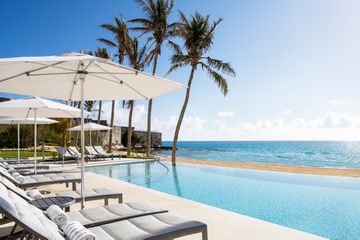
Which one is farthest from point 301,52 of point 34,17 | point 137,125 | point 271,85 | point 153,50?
point 137,125

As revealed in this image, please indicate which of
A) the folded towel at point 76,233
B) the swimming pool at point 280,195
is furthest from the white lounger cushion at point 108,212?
the swimming pool at point 280,195

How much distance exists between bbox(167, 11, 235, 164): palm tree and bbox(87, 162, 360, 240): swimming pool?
5.88 metres

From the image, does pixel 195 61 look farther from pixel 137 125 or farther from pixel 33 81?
pixel 137 125

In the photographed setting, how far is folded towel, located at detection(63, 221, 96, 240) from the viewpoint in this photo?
7.41 feet

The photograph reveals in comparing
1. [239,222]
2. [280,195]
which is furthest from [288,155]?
[239,222]

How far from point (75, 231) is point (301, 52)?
17370mm

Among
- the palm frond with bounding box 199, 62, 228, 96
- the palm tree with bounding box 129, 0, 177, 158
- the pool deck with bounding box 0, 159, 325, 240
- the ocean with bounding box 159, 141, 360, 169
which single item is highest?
the palm tree with bounding box 129, 0, 177, 158

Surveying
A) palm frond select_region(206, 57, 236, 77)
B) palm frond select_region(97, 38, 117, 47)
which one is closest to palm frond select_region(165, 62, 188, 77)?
palm frond select_region(206, 57, 236, 77)

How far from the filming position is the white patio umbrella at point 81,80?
424 centimetres

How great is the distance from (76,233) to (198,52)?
1456 centimetres

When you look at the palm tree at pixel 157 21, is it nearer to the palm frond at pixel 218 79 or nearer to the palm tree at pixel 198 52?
the palm tree at pixel 198 52

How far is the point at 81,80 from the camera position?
4.64 metres

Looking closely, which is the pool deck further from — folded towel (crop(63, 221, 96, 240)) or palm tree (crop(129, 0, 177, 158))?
palm tree (crop(129, 0, 177, 158))

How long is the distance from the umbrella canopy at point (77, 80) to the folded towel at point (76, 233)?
2.09m
